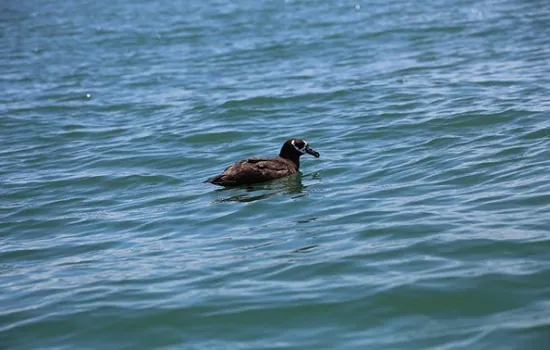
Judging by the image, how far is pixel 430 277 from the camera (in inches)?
328

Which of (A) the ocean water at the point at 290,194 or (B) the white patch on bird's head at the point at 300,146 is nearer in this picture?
(A) the ocean water at the point at 290,194

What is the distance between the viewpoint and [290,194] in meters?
12.3

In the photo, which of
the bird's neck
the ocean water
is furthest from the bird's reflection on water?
the bird's neck

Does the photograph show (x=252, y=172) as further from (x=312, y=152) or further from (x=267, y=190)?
(x=312, y=152)

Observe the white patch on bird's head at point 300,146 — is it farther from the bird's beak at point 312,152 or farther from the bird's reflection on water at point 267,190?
the bird's reflection on water at point 267,190

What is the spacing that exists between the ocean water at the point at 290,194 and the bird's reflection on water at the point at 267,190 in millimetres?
64

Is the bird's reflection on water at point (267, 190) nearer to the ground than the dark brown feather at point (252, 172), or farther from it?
nearer to the ground

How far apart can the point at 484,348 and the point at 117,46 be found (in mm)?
22615

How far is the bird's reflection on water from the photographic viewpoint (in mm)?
12195

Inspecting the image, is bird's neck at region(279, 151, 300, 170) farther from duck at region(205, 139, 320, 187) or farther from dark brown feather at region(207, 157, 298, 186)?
dark brown feather at region(207, 157, 298, 186)

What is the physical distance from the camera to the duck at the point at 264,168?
1278 cm

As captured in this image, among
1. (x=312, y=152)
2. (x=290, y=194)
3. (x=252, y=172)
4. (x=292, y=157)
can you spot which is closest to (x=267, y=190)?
(x=252, y=172)

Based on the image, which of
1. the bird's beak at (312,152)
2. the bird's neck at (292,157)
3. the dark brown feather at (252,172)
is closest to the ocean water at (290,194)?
the dark brown feather at (252,172)

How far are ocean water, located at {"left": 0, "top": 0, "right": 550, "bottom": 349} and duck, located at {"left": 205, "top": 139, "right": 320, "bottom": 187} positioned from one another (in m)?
0.22
